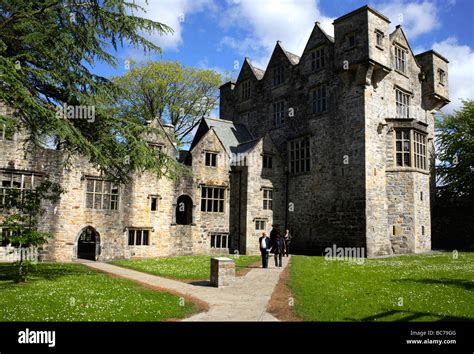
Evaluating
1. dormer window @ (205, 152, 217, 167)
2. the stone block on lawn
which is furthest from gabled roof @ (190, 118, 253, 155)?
the stone block on lawn

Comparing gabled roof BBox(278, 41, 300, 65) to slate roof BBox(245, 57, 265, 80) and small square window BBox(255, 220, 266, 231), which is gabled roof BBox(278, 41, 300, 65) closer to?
slate roof BBox(245, 57, 265, 80)

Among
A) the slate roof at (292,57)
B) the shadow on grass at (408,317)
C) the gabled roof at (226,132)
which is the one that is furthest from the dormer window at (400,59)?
the shadow on grass at (408,317)

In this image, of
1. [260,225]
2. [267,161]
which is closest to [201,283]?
[260,225]

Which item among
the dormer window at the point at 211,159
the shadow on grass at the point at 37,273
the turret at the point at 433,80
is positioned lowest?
the shadow on grass at the point at 37,273

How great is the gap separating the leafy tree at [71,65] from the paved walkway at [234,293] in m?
4.35

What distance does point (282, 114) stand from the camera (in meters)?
31.5

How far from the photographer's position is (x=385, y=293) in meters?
11.1

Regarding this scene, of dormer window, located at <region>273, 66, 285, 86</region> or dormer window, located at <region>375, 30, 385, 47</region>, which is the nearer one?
dormer window, located at <region>375, 30, 385, 47</region>

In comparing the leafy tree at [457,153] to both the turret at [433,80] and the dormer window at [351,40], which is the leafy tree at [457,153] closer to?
the turret at [433,80]

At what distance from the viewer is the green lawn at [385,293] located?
878cm

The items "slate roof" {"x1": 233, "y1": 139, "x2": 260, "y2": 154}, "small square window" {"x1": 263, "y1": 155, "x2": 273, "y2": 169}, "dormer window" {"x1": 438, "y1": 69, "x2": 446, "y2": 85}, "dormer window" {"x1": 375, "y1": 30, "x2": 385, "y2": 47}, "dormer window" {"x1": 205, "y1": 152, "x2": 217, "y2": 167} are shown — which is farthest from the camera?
"dormer window" {"x1": 438, "y1": 69, "x2": 446, "y2": 85}

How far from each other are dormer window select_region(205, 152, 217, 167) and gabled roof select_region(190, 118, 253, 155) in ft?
5.79

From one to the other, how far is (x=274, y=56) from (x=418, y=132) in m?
13.1

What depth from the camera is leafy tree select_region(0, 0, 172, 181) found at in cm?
1195
